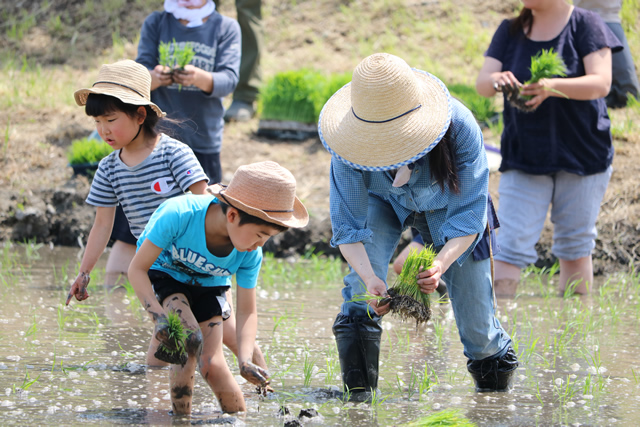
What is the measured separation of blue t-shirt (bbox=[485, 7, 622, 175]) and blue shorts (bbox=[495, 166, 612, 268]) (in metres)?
0.11

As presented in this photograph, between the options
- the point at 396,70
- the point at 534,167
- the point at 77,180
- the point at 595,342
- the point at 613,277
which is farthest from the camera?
the point at 77,180

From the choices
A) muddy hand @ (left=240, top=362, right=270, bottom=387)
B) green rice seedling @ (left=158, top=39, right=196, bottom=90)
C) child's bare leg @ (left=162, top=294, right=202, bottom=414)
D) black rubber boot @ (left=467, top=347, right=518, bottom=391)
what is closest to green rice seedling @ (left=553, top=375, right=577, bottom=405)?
black rubber boot @ (left=467, top=347, right=518, bottom=391)

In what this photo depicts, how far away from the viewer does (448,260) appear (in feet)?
9.97

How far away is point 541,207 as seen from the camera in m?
5.02

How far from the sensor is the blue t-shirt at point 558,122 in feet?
15.6

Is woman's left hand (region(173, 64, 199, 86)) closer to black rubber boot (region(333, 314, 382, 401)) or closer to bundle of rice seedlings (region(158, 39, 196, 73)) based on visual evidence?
bundle of rice seedlings (region(158, 39, 196, 73))

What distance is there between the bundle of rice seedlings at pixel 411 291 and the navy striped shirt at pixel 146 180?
1.20 metres

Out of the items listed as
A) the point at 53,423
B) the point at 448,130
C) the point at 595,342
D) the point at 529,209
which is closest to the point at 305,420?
the point at 53,423

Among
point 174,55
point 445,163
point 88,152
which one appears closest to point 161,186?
point 445,163

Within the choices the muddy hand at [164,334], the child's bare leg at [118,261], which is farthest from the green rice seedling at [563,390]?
the child's bare leg at [118,261]

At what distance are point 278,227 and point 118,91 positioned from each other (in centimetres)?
122

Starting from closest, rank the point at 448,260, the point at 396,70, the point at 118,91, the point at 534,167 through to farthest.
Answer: the point at 396,70, the point at 448,260, the point at 118,91, the point at 534,167

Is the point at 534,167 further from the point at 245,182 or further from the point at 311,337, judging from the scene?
the point at 245,182

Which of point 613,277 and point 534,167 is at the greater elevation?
point 534,167
